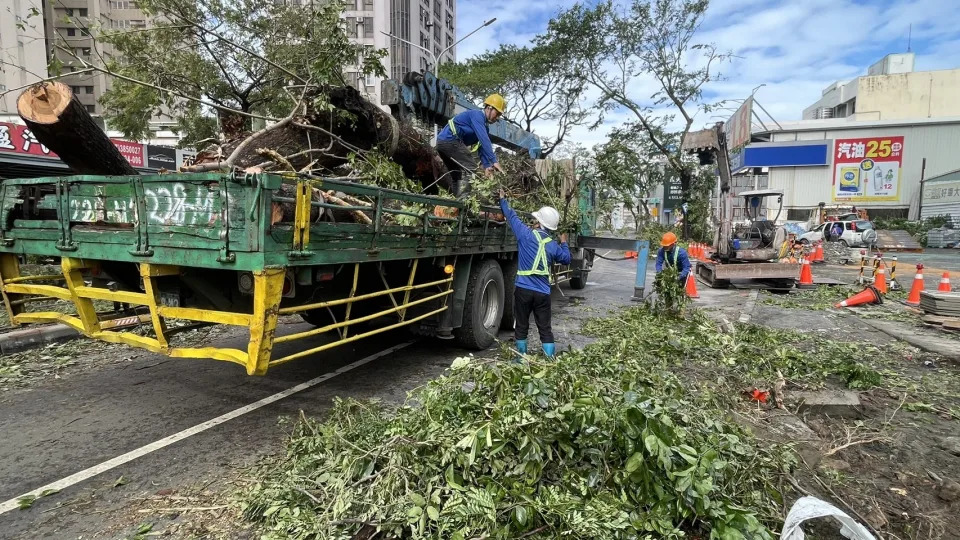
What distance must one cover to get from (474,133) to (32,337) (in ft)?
17.5

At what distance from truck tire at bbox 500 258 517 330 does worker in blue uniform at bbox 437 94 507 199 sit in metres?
1.12

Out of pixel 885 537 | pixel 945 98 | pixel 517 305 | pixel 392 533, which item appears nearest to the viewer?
pixel 392 533

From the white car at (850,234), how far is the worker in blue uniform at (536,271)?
874 inches

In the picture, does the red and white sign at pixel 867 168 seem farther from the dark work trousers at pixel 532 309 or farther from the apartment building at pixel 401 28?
the dark work trousers at pixel 532 309

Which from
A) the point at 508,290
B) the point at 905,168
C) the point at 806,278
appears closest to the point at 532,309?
the point at 508,290

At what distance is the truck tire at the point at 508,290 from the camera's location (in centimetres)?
658

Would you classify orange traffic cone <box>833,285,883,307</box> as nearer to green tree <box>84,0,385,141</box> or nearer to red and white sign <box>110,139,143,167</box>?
green tree <box>84,0,385,141</box>

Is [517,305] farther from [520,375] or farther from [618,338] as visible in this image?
[520,375]

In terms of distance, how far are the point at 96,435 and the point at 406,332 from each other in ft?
11.5

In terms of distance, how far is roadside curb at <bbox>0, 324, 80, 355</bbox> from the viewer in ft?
17.9

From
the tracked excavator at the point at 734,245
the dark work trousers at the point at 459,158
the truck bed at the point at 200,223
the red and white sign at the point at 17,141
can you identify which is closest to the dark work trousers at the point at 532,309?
the truck bed at the point at 200,223

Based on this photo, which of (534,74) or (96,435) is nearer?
(96,435)

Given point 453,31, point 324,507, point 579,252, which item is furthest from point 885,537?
point 453,31

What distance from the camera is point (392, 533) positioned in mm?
2328
